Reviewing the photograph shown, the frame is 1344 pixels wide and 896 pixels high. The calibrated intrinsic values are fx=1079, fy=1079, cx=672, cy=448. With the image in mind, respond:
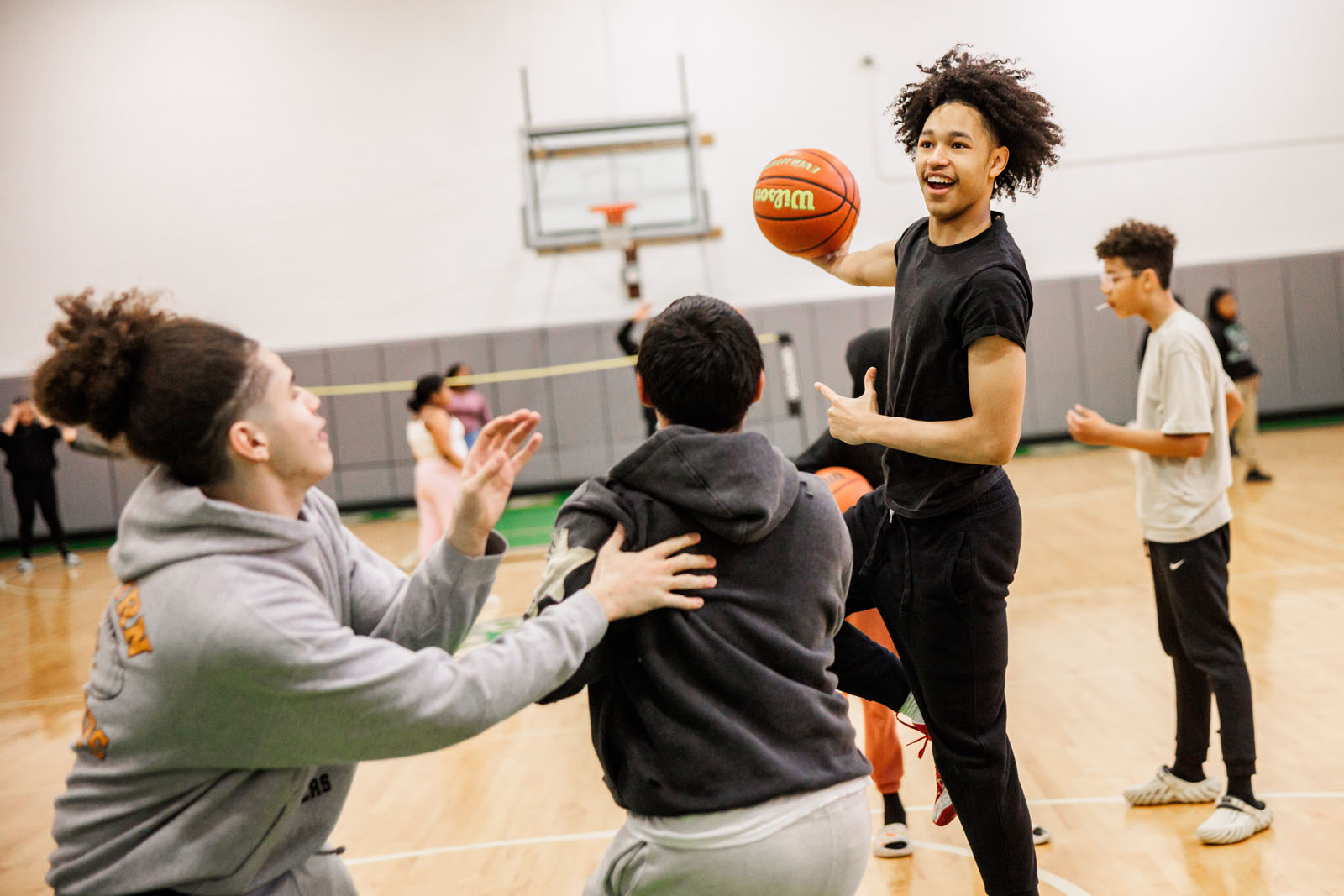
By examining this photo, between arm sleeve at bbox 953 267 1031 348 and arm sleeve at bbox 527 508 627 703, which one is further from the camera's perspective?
arm sleeve at bbox 953 267 1031 348

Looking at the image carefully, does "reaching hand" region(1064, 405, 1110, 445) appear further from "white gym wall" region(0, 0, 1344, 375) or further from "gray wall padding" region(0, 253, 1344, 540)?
"white gym wall" region(0, 0, 1344, 375)

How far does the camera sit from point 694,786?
168cm

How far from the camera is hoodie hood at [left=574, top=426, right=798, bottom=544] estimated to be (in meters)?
1.72

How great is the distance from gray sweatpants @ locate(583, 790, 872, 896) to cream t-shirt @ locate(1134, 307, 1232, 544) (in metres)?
2.02

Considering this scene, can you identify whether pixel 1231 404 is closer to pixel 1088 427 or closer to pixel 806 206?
pixel 1088 427

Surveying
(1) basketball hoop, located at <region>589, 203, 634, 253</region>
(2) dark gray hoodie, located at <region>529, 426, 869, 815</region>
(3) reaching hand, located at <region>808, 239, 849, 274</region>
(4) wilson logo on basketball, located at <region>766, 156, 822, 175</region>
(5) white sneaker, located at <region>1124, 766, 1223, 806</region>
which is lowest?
(5) white sneaker, located at <region>1124, 766, 1223, 806</region>

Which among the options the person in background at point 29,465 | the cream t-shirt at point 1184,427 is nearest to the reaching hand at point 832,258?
the cream t-shirt at point 1184,427

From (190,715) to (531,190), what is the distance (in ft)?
37.2

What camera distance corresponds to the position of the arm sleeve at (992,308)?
224 centimetres

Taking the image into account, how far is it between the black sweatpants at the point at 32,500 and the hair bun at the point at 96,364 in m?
10.6

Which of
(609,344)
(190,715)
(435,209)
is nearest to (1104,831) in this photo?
(190,715)

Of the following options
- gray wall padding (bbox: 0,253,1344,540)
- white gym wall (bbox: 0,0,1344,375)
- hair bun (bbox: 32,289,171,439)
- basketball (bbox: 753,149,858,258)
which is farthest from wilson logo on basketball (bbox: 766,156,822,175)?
white gym wall (bbox: 0,0,1344,375)

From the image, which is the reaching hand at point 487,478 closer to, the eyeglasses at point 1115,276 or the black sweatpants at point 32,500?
the eyeglasses at point 1115,276

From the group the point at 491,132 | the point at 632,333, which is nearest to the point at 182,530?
the point at 632,333
